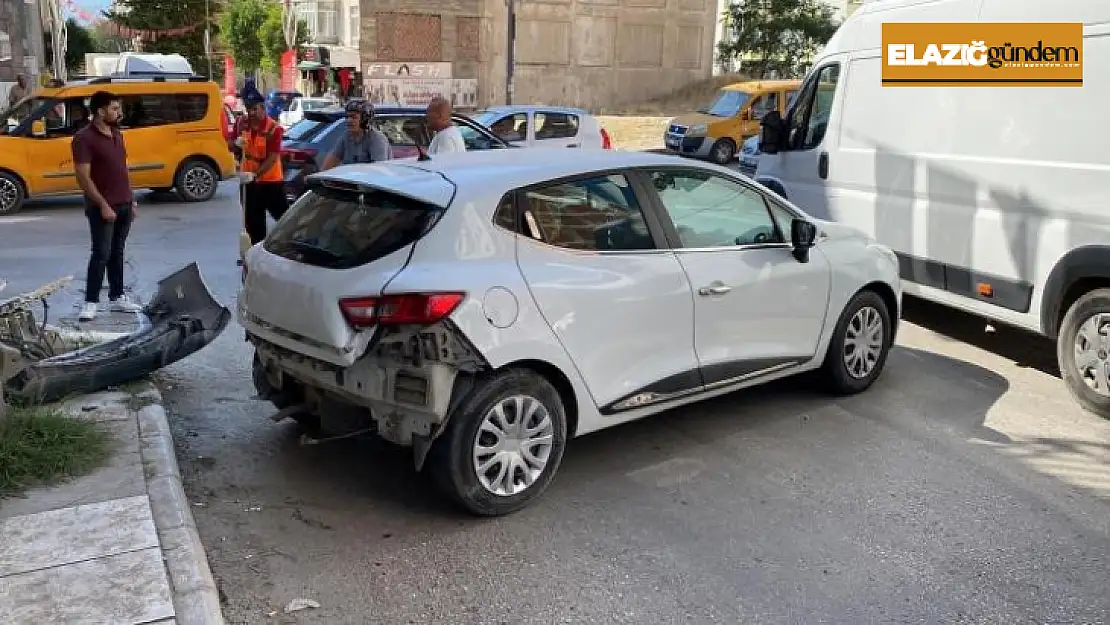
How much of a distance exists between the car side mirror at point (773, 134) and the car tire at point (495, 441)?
5161 mm

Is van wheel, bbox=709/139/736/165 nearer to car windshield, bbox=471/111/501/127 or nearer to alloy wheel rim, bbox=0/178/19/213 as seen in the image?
car windshield, bbox=471/111/501/127

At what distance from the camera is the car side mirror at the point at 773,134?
347 inches

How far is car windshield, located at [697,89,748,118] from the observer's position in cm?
2286

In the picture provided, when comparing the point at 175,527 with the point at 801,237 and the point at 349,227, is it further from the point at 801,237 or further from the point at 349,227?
the point at 801,237

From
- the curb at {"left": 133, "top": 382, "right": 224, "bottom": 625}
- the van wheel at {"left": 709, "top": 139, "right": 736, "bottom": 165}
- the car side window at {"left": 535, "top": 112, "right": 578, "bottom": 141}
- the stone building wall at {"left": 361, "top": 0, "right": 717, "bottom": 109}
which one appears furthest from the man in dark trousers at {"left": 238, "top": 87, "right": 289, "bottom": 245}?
the stone building wall at {"left": 361, "top": 0, "right": 717, "bottom": 109}

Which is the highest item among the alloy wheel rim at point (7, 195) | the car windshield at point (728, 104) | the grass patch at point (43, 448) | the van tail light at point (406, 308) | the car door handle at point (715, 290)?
the car windshield at point (728, 104)

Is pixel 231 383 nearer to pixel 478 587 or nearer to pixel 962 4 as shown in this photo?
pixel 478 587

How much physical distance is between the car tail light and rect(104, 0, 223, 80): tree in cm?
4468

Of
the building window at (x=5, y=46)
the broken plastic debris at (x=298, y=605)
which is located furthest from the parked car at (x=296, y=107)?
the broken plastic debris at (x=298, y=605)

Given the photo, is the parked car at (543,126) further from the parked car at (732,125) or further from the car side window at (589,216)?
the car side window at (589,216)

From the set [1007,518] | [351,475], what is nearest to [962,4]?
[1007,518]

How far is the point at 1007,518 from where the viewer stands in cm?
449

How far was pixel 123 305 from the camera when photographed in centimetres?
773

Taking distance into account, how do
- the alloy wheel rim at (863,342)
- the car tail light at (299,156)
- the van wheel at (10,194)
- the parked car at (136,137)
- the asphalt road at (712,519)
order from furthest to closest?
the parked car at (136,137) < the van wheel at (10,194) < the car tail light at (299,156) < the alloy wheel rim at (863,342) < the asphalt road at (712,519)
